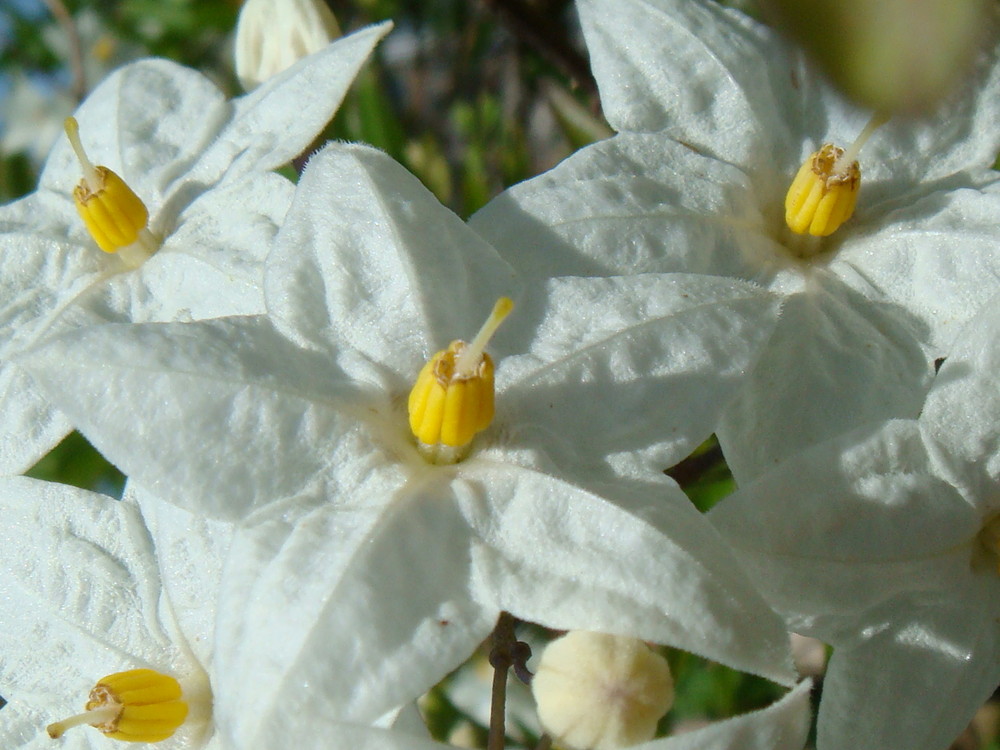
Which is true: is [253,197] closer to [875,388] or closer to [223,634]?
[223,634]

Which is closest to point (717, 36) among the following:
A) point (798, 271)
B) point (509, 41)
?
point (798, 271)

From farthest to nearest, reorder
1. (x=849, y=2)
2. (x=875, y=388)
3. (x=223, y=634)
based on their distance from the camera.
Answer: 1. (x=875, y=388)
2. (x=223, y=634)
3. (x=849, y=2)

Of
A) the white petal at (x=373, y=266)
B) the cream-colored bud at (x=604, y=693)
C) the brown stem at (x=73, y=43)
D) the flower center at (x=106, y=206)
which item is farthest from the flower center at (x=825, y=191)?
the brown stem at (x=73, y=43)

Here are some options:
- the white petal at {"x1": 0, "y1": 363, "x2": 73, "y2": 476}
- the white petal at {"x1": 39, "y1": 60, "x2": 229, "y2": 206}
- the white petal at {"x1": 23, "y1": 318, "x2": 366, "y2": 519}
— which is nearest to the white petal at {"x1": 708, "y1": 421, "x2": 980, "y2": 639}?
the white petal at {"x1": 23, "y1": 318, "x2": 366, "y2": 519}

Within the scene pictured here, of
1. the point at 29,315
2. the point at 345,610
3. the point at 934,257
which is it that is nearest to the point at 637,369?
the point at 345,610

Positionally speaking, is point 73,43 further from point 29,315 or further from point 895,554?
point 895,554
